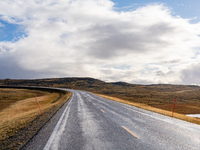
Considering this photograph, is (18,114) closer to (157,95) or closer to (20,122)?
(20,122)

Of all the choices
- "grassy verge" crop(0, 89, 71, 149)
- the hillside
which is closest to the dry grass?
"grassy verge" crop(0, 89, 71, 149)

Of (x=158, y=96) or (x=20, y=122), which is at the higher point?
(x=158, y=96)

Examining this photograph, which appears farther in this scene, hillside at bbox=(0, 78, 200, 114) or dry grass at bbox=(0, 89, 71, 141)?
hillside at bbox=(0, 78, 200, 114)

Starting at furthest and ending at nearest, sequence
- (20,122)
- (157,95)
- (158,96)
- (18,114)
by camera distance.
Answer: (157,95), (158,96), (18,114), (20,122)

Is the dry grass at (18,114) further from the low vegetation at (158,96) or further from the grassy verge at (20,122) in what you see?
the low vegetation at (158,96)

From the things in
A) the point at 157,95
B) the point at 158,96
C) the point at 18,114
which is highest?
the point at 157,95

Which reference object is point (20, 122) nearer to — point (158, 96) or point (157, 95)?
point (158, 96)

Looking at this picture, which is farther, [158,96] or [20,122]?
[158,96]

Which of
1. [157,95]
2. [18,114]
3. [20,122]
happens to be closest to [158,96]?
[157,95]

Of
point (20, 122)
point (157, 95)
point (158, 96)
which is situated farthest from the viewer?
point (157, 95)

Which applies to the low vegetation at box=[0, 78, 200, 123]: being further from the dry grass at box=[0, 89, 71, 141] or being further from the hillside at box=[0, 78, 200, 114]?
the dry grass at box=[0, 89, 71, 141]

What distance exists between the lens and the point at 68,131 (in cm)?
651

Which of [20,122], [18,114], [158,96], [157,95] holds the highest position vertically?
[157,95]

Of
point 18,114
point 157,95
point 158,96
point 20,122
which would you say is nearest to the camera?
point 20,122
